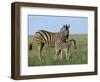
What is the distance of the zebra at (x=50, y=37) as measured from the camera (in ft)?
4.16

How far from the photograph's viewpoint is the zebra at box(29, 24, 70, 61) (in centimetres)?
127

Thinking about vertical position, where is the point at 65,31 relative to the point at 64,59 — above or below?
above

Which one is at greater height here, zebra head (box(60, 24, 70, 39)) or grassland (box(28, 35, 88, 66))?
zebra head (box(60, 24, 70, 39))

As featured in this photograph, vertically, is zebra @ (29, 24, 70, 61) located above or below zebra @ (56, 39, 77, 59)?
above

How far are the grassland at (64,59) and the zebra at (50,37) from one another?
0.02 meters

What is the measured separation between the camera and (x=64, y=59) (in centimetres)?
132

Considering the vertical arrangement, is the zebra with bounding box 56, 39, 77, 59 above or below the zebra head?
below

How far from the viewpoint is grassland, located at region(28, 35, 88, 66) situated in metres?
1.26

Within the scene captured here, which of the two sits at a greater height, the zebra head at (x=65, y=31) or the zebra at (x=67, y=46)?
the zebra head at (x=65, y=31)

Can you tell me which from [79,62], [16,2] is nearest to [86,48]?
[79,62]

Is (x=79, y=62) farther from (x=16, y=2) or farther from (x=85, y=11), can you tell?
(x=16, y=2)

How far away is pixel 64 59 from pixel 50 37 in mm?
138

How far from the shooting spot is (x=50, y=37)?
4.24 feet

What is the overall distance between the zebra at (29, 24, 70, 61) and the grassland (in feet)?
0.07
